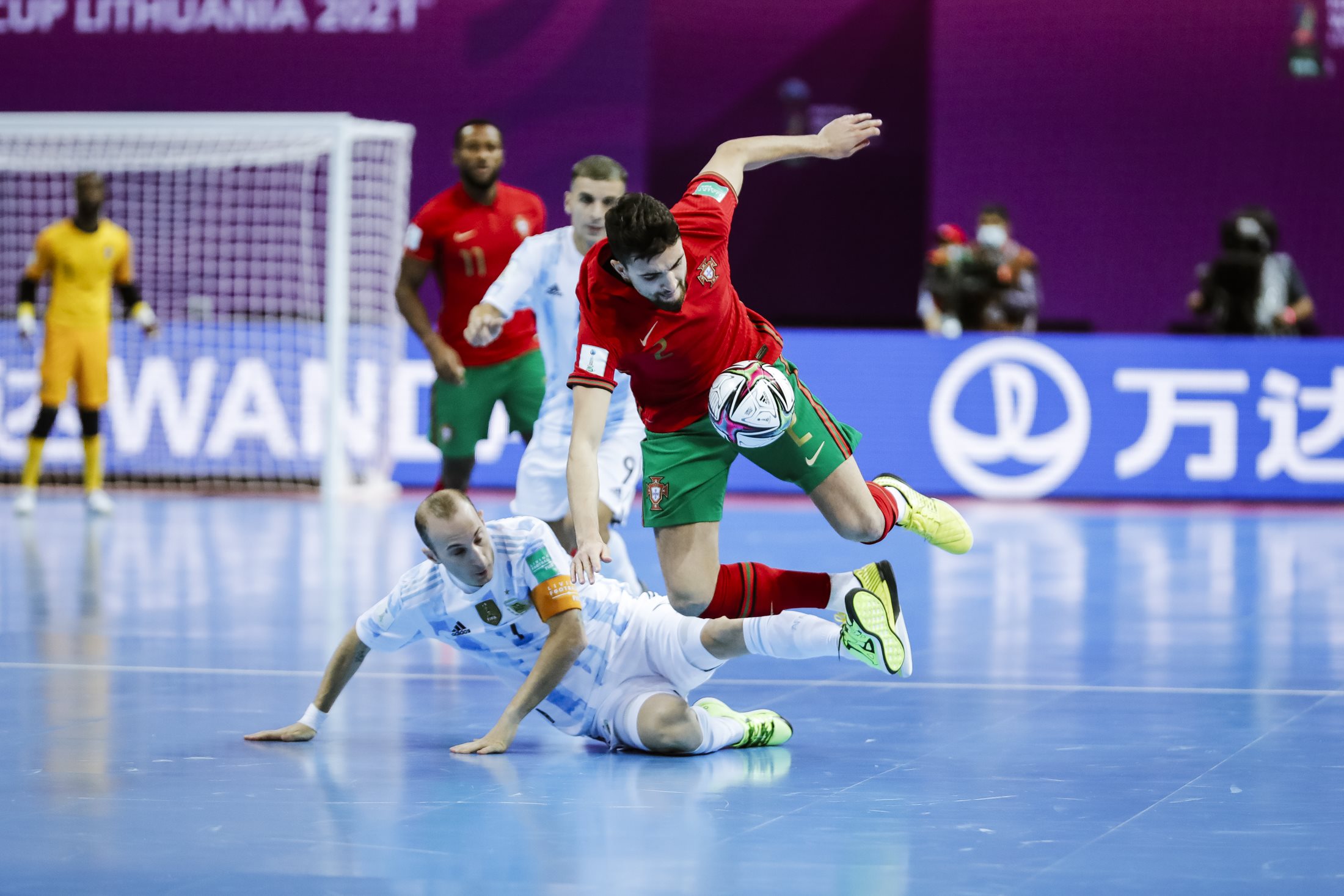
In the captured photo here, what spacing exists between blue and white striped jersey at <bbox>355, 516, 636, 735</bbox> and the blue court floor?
266 mm

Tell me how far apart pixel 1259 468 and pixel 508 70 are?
9921 millimetres

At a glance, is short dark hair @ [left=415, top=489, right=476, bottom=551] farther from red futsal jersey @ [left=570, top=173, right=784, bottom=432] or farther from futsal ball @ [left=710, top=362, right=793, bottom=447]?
futsal ball @ [left=710, top=362, right=793, bottom=447]

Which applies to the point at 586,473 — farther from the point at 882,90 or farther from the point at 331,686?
the point at 882,90

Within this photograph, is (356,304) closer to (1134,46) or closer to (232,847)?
(1134,46)

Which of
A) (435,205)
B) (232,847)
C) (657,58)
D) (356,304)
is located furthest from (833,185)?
(232,847)

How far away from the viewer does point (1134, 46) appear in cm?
2105

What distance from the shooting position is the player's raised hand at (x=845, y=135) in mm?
6211

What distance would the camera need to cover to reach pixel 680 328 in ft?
19.5

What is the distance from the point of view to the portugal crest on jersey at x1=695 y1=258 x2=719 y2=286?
5.98m

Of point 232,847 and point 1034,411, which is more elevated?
point 1034,411

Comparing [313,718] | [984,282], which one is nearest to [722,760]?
[313,718]

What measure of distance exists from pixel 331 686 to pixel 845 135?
257 cm

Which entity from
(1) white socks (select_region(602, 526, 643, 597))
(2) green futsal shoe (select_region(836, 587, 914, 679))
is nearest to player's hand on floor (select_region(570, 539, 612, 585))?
(2) green futsal shoe (select_region(836, 587, 914, 679))

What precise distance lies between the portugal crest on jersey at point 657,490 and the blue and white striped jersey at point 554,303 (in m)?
1.77
